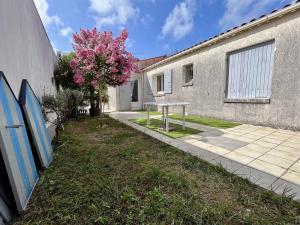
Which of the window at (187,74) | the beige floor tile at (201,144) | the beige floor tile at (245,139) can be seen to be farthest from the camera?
the window at (187,74)

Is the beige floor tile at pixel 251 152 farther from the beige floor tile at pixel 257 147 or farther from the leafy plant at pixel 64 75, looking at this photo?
the leafy plant at pixel 64 75

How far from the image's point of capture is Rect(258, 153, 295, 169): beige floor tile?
2391 millimetres

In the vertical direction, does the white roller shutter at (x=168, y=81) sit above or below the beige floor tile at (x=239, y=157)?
above

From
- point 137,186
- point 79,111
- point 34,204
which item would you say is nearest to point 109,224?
point 137,186

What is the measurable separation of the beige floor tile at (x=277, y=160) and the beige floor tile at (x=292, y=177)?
18 centimetres

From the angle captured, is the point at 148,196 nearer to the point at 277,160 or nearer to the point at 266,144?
the point at 277,160

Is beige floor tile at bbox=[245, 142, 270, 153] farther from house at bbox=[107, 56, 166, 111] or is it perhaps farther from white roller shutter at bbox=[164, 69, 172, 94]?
house at bbox=[107, 56, 166, 111]

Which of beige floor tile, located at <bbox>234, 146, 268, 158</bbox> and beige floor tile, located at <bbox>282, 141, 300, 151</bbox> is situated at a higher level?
beige floor tile, located at <bbox>234, 146, 268, 158</bbox>

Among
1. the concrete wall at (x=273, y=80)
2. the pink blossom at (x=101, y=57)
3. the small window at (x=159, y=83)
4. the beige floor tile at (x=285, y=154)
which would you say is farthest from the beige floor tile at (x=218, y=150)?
the small window at (x=159, y=83)

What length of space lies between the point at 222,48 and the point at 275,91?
2.55 metres

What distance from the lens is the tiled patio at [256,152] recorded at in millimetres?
2021

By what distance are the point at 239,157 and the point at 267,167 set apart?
44 centimetres

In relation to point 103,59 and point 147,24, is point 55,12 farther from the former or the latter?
point 147,24

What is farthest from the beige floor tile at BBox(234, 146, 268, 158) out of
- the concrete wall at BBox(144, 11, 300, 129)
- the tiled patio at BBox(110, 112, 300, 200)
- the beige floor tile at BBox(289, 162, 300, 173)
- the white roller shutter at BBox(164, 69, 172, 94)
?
the white roller shutter at BBox(164, 69, 172, 94)
